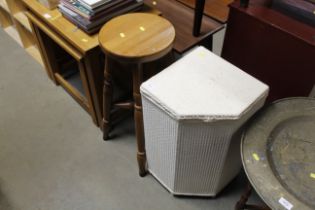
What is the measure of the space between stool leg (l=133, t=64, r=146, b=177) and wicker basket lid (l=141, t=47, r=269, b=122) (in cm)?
13

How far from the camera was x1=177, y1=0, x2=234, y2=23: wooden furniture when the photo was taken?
5.13ft

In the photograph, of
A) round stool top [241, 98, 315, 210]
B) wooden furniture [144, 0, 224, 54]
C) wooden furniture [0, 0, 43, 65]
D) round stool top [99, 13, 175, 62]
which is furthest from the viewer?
wooden furniture [0, 0, 43, 65]

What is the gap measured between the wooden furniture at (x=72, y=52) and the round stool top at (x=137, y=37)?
14 centimetres

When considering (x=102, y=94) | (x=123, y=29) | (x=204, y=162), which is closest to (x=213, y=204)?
(x=204, y=162)

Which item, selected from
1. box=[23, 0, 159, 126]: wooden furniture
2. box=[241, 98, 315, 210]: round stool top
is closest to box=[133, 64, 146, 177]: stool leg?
box=[23, 0, 159, 126]: wooden furniture

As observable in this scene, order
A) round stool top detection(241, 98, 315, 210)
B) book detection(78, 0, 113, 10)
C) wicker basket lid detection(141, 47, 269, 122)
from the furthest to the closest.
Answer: book detection(78, 0, 113, 10), wicker basket lid detection(141, 47, 269, 122), round stool top detection(241, 98, 315, 210)

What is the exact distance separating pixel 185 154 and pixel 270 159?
1.09 feet

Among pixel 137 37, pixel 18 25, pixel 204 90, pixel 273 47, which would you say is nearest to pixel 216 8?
pixel 273 47

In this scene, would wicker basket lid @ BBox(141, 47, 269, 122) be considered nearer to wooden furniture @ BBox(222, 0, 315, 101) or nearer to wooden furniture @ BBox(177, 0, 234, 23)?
wooden furniture @ BBox(222, 0, 315, 101)

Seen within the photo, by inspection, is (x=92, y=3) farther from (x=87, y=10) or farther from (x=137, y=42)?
(x=137, y=42)

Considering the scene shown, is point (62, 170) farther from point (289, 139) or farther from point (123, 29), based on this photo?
point (289, 139)

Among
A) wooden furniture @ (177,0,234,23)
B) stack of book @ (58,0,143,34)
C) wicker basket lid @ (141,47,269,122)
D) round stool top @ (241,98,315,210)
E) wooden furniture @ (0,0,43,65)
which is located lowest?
wooden furniture @ (0,0,43,65)

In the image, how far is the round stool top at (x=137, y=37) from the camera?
117cm

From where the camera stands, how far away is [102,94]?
158cm
